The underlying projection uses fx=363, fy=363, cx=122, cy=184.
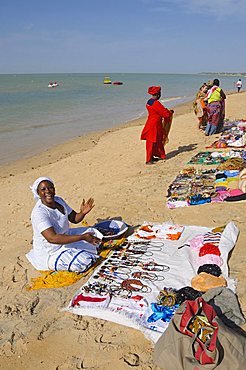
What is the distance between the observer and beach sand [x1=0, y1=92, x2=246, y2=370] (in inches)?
106

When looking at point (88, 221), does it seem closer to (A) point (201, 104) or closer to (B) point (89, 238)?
(B) point (89, 238)

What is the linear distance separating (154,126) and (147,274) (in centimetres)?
458

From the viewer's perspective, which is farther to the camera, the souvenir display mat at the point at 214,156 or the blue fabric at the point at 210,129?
the blue fabric at the point at 210,129

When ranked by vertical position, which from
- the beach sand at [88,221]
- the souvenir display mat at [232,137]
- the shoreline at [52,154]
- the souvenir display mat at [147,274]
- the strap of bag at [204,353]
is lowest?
the shoreline at [52,154]

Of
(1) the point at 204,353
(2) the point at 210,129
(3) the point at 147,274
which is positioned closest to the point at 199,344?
(1) the point at 204,353

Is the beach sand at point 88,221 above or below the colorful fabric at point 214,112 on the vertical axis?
below

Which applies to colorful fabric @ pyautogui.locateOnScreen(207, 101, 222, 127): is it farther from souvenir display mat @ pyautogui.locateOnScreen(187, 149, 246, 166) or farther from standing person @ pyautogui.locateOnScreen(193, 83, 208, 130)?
souvenir display mat @ pyautogui.locateOnScreen(187, 149, 246, 166)

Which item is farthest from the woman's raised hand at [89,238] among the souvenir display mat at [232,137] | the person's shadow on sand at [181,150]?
the souvenir display mat at [232,137]

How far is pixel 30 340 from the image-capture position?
2.88 m

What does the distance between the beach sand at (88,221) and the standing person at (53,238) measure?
20 cm

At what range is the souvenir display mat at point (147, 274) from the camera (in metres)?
2.96

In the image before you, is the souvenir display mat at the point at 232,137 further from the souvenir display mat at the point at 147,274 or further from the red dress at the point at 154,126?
the souvenir display mat at the point at 147,274

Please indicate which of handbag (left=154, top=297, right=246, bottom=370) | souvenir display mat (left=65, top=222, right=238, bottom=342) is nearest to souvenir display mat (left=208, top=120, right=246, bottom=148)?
souvenir display mat (left=65, top=222, right=238, bottom=342)

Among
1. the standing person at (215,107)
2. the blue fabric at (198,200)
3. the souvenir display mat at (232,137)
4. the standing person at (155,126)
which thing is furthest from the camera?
the standing person at (215,107)
